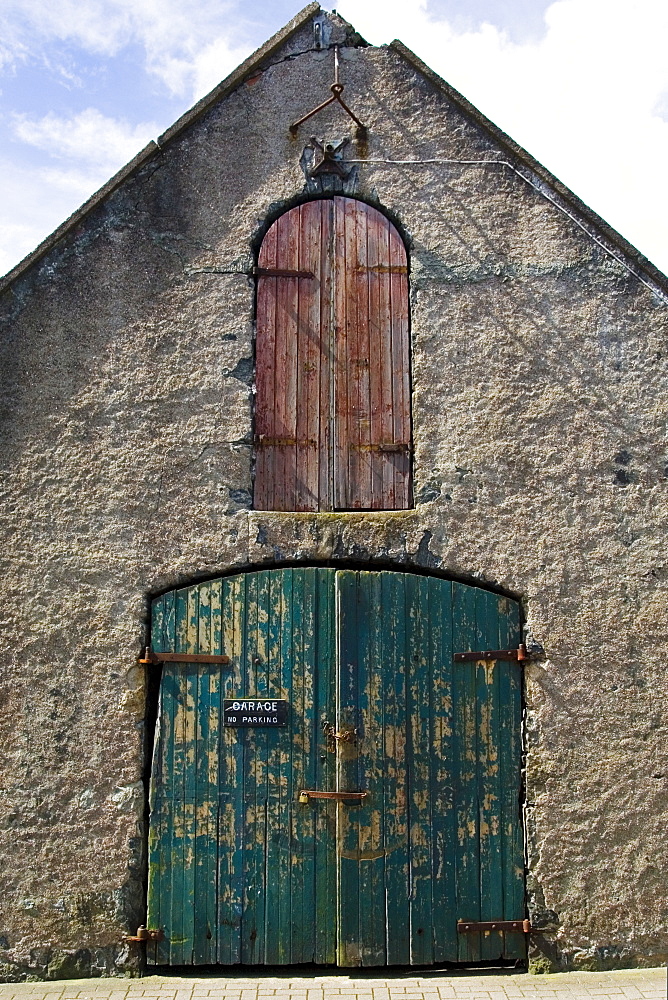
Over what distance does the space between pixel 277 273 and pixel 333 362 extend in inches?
27.3

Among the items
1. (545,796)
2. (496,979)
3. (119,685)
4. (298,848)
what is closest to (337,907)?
(298,848)

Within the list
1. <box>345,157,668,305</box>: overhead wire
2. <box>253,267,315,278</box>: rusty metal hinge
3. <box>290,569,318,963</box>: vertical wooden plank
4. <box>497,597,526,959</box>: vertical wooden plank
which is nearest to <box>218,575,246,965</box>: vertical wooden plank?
<box>290,569,318,963</box>: vertical wooden plank

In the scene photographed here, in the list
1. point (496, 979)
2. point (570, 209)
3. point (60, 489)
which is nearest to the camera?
point (496, 979)

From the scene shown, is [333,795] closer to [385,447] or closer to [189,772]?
[189,772]

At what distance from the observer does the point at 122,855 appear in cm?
495

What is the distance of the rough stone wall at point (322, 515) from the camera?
4.98 m

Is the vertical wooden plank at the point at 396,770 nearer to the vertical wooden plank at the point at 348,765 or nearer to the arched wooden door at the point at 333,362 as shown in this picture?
the vertical wooden plank at the point at 348,765

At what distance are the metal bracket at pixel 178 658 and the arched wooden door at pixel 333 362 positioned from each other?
3.13 ft

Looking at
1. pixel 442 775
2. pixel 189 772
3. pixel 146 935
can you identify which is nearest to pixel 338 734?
pixel 442 775

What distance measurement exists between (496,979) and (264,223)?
480cm

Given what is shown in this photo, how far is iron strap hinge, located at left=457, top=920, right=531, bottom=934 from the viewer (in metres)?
4.95

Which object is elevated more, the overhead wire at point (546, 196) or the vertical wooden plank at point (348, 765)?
the overhead wire at point (546, 196)

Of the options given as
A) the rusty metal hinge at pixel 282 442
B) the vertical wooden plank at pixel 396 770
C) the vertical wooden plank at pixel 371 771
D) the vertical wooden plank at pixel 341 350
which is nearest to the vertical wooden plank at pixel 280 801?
the vertical wooden plank at pixel 371 771

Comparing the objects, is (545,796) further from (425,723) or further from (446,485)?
(446,485)
